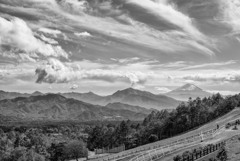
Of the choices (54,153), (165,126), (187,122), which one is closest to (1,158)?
(54,153)

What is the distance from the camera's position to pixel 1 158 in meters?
162

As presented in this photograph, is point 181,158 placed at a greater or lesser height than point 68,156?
greater

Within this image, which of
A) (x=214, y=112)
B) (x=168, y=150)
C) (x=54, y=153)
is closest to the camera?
(x=168, y=150)

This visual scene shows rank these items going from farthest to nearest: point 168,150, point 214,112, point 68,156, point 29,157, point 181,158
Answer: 1. point 214,112
2. point 68,156
3. point 29,157
4. point 168,150
5. point 181,158

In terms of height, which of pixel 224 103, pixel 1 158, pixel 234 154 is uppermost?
pixel 224 103

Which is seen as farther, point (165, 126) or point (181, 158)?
point (165, 126)

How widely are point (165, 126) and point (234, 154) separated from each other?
14229 cm

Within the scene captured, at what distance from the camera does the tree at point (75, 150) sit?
14712cm

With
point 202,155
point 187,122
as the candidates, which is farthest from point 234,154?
point 187,122

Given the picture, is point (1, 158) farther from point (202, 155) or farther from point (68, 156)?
point (202, 155)

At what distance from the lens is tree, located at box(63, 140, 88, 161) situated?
147 meters

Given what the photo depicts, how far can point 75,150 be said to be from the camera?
14750 centimetres

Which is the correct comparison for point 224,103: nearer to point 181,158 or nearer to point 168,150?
point 168,150

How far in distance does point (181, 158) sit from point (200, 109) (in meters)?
146
